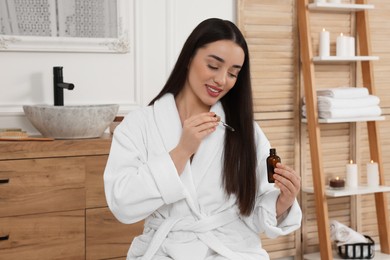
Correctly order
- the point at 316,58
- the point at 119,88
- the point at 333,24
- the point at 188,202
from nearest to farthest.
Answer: the point at 188,202 → the point at 119,88 → the point at 316,58 → the point at 333,24

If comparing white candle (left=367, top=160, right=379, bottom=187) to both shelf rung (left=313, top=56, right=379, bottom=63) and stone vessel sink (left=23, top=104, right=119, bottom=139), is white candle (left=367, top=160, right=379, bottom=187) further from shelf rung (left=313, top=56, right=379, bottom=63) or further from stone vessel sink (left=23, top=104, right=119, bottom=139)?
stone vessel sink (left=23, top=104, right=119, bottom=139)

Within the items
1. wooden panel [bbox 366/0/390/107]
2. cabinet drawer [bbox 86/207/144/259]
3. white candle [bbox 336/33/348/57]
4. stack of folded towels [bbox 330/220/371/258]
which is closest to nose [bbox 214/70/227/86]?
cabinet drawer [bbox 86/207/144/259]

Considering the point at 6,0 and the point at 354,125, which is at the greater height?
the point at 6,0

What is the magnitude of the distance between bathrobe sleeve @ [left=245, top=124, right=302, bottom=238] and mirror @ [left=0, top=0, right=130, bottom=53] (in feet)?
4.72

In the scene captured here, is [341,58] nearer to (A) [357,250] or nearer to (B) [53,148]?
(A) [357,250]

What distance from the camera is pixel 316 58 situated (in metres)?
3.71

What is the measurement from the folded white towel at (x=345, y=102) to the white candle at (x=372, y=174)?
37 cm

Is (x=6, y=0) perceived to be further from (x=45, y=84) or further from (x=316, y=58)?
(x=316, y=58)

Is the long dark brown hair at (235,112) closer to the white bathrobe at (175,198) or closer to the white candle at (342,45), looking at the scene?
the white bathrobe at (175,198)

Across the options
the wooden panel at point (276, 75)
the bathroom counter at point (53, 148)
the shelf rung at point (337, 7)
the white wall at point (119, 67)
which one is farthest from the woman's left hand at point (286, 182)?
the shelf rung at point (337, 7)

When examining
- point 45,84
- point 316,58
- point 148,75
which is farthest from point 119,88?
point 316,58

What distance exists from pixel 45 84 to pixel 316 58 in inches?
61.4

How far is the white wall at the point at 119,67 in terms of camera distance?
10.2ft

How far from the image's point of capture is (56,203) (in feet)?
9.30
